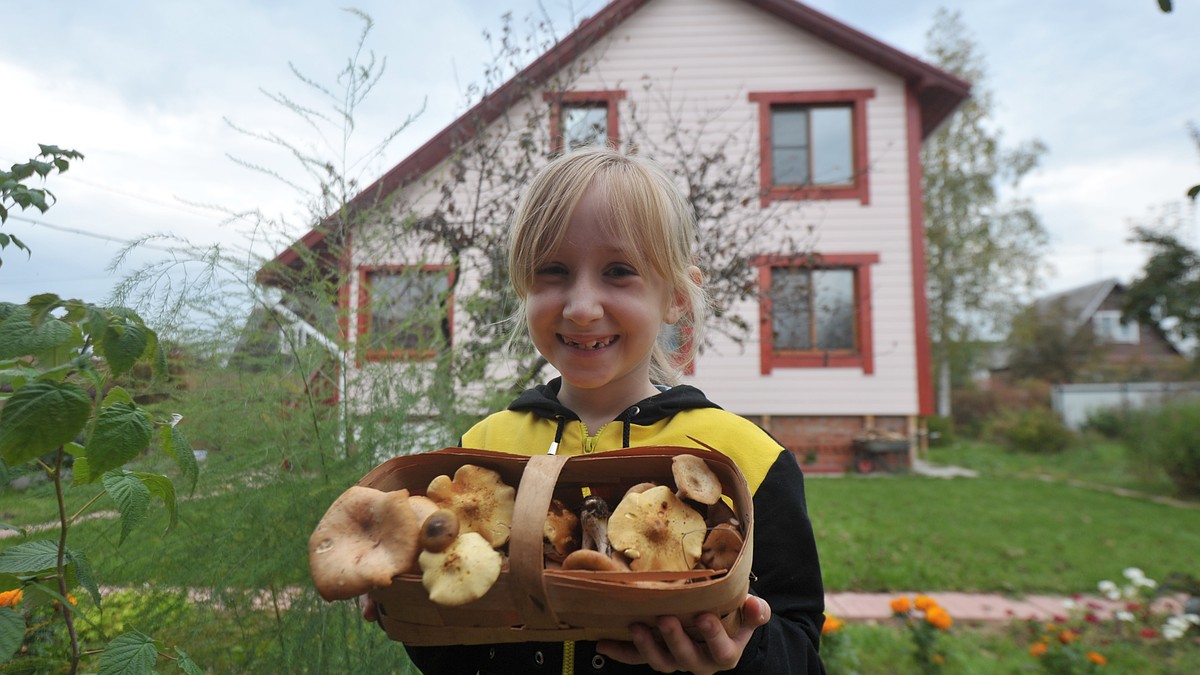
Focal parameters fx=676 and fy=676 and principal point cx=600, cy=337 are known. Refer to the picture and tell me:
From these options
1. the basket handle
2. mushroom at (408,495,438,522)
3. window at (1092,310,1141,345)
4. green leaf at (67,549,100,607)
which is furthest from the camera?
window at (1092,310,1141,345)

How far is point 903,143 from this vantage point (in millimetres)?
10625

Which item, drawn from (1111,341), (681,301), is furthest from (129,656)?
(1111,341)

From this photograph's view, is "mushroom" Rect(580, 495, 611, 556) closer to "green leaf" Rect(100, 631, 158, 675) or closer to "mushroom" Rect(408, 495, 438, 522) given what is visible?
"mushroom" Rect(408, 495, 438, 522)

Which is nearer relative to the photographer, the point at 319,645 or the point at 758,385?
the point at 319,645

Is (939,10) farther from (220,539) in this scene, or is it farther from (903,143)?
(220,539)

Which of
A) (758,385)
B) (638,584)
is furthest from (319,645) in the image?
(758,385)

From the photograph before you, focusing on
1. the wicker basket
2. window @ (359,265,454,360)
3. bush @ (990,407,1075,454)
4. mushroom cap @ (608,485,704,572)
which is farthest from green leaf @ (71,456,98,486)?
bush @ (990,407,1075,454)

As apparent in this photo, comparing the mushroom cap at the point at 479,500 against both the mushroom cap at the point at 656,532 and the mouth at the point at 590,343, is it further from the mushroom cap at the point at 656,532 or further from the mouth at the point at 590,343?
the mouth at the point at 590,343

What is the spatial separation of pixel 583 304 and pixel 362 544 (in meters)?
0.57

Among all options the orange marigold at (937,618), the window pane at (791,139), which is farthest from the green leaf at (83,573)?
the window pane at (791,139)

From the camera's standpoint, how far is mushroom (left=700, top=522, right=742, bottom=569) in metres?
0.95

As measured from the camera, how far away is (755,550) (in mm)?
1259

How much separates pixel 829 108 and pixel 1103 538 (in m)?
7.22

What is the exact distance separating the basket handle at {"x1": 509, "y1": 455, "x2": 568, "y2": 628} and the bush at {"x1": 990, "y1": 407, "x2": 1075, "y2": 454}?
684 inches
